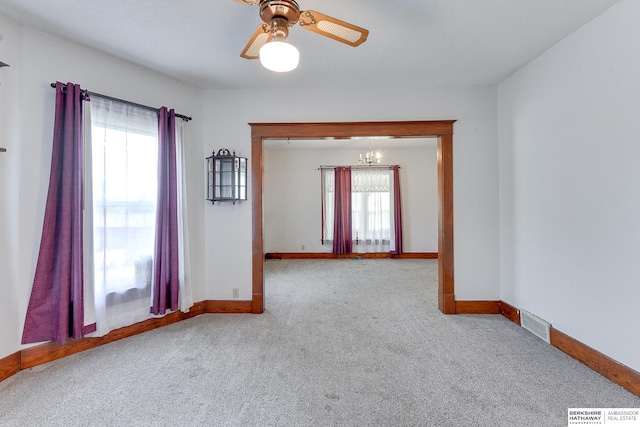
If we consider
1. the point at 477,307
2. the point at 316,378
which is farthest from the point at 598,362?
the point at 316,378

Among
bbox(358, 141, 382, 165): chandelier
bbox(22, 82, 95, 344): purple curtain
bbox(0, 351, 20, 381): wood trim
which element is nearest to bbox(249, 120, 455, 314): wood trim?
bbox(22, 82, 95, 344): purple curtain

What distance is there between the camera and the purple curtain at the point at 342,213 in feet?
21.8

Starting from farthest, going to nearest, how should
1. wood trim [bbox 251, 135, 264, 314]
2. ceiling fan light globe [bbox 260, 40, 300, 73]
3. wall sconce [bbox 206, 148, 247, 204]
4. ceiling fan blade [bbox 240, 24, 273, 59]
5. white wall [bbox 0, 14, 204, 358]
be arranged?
1. wood trim [bbox 251, 135, 264, 314]
2. wall sconce [bbox 206, 148, 247, 204]
3. white wall [bbox 0, 14, 204, 358]
4. ceiling fan blade [bbox 240, 24, 273, 59]
5. ceiling fan light globe [bbox 260, 40, 300, 73]

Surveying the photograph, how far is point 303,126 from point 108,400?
9.36ft

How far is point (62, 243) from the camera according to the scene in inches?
86.7

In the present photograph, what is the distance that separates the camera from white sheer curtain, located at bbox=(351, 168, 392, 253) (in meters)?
6.76

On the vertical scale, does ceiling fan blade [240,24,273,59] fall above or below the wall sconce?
above

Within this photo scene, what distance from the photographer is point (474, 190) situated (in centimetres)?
320

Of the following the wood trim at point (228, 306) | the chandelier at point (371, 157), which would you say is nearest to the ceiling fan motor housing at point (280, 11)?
the wood trim at point (228, 306)

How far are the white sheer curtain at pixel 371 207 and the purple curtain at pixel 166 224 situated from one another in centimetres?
452

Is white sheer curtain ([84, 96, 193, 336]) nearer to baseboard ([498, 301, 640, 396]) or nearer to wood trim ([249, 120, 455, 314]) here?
wood trim ([249, 120, 455, 314])

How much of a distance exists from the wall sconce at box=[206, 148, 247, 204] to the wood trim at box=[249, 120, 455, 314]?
0.16 meters

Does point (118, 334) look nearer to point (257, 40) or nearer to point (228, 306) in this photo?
point (228, 306)

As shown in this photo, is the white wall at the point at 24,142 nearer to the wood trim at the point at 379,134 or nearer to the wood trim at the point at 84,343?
the wood trim at the point at 84,343
